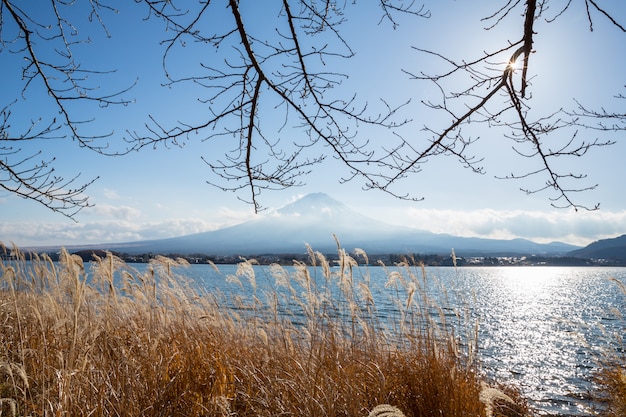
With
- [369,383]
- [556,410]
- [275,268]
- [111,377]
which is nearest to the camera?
[111,377]

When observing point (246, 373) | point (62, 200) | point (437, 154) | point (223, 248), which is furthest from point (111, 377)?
point (223, 248)

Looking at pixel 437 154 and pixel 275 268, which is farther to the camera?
pixel 275 268

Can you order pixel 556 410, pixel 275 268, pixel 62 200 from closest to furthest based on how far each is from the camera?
pixel 62 200 → pixel 275 268 → pixel 556 410

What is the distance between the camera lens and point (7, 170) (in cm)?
387

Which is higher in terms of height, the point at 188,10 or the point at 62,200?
the point at 188,10

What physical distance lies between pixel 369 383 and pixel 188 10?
336 centimetres

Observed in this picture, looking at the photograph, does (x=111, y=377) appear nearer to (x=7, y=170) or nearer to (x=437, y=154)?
(x=7, y=170)

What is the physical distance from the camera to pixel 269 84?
3.43 meters

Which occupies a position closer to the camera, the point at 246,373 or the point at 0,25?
the point at 0,25

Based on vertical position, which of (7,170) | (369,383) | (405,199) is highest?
(7,170)

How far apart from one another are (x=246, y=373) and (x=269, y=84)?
258 centimetres

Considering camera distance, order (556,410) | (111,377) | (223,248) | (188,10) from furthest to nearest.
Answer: (223,248), (556,410), (111,377), (188,10)

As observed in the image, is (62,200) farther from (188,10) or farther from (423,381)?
(423,381)

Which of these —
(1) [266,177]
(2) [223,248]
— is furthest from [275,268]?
(2) [223,248]
